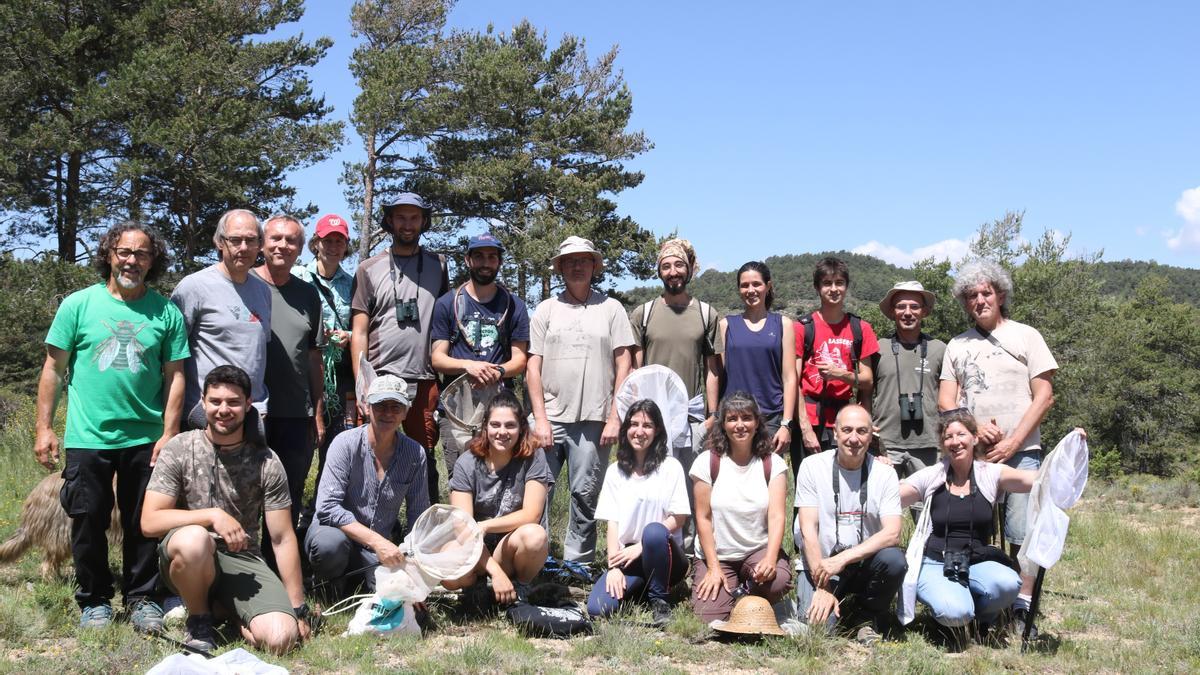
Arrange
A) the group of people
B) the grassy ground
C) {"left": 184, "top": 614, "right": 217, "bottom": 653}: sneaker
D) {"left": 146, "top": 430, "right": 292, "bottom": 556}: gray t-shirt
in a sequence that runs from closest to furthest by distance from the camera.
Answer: the grassy ground → {"left": 184, "top": 614, "right": 217, "bottom": 653}: sneaker → {"left": 146, "top": 430, "right": 292, "bottom": 556}: gray t-shirt → the group of people

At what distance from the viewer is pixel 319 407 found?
5.70 m

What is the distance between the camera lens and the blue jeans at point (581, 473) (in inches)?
232

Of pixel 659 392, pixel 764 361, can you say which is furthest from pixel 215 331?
pixel 764 361

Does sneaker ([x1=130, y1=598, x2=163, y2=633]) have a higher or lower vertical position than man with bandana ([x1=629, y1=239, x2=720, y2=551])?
lower

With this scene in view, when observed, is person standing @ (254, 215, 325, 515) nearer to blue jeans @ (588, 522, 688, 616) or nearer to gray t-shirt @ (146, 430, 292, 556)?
gray t-shirt @ (146, 430, 292, 556)

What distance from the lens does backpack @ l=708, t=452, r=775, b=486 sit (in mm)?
5335

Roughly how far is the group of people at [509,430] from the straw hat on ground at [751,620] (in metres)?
0.20

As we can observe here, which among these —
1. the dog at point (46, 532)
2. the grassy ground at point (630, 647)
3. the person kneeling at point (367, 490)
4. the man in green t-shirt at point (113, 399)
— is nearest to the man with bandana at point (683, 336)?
the grassy ground at point (630, 647)

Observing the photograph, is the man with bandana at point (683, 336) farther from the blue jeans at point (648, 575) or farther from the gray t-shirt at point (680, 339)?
the blue jeans at point (648, 575)

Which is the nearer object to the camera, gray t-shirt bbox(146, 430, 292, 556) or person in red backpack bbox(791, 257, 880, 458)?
gray t-shirt bbox(146, 430, 292, 556)

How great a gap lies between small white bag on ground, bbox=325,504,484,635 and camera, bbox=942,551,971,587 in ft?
8.60

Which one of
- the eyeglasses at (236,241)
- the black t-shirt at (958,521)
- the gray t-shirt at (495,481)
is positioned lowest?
the black t-shirt at (958,521)

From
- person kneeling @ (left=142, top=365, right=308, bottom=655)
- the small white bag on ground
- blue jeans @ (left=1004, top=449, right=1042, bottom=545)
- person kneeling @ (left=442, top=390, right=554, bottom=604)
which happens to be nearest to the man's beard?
person kneeling @ (left=442, top=390, right=554, bottom=604)

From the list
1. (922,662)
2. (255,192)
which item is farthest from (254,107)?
(922,662)
